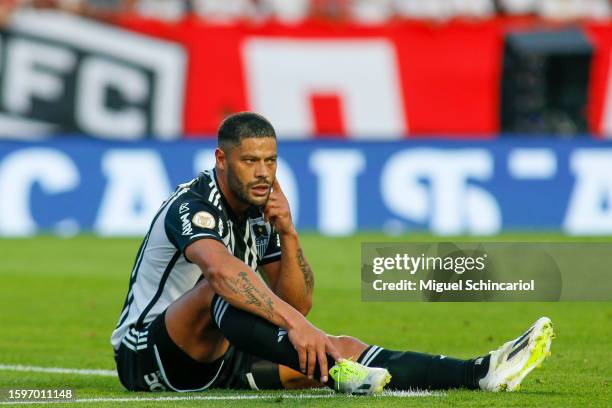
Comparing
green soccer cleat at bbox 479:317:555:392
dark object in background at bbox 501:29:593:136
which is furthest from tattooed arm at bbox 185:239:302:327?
dark object in background at bbox 501:29:593:136

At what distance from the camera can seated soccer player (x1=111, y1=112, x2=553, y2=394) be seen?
21.6ft

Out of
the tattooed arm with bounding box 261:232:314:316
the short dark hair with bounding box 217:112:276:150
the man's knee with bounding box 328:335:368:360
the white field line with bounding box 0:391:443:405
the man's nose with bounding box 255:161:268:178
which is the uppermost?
the short dark hair with bounding box 217:112:276:150

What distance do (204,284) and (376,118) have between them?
55.8ft

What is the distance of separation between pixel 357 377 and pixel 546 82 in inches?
731

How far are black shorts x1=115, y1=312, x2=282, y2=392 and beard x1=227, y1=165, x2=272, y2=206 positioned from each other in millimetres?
788

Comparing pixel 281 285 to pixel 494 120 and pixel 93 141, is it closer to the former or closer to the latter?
pixel 93 141

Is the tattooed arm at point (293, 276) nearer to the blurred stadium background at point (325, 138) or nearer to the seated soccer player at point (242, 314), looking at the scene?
the seated soccer player at point (242, 314)

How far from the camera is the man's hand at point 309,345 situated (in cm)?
645

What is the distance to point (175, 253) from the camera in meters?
7.15

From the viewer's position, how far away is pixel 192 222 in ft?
22.5

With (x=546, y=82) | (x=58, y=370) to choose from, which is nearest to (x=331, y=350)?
(x=58, y=370)

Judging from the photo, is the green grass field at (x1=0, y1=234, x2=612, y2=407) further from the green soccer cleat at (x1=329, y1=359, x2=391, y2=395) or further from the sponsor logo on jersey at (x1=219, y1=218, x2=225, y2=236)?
the sponsor logo on jersey at (x1=219, y1=218, x2=225, y2=236)

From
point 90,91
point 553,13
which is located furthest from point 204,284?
point 553,13

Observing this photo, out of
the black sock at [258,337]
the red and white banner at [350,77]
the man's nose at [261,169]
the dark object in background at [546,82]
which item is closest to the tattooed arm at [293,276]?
the man's nose at [261,169]
